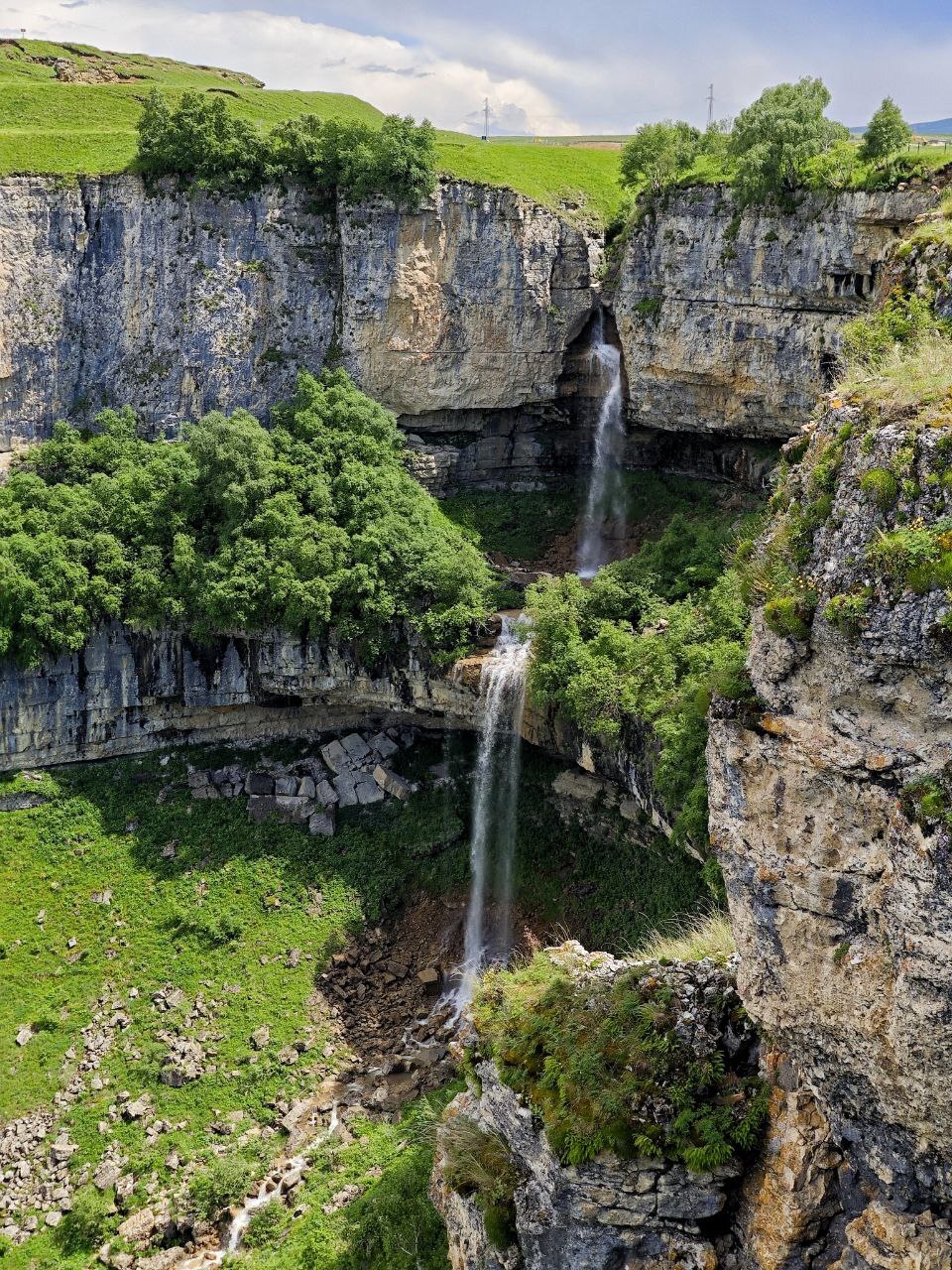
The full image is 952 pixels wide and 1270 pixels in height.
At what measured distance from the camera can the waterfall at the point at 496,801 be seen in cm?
2578

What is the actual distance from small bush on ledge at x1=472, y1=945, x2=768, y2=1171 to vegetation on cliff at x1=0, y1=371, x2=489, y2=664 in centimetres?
1471

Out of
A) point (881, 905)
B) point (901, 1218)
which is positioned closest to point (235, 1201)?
point (901, 1218)

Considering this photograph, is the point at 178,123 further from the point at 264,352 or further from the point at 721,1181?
the point at 721,1181

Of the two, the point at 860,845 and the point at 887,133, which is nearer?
the point at 860,845

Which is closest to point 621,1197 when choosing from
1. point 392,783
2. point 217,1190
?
point 217,1190

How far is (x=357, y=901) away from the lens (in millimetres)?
26547

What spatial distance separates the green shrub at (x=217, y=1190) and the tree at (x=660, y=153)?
2862cm

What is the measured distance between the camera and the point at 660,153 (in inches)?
1238

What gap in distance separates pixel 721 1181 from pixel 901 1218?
251cm

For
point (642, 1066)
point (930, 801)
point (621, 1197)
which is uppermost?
point (930, 801)

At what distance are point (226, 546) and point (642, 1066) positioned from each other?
64.5ft

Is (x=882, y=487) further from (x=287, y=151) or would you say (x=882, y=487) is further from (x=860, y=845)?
(x=287, y=151)

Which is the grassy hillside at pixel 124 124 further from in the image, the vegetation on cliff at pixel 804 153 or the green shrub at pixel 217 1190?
the green shrub at pixel 217 1190

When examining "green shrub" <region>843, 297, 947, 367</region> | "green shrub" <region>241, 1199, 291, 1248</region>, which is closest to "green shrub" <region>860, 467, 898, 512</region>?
"green shrub" <region>843, 297, 947, 367</region>
